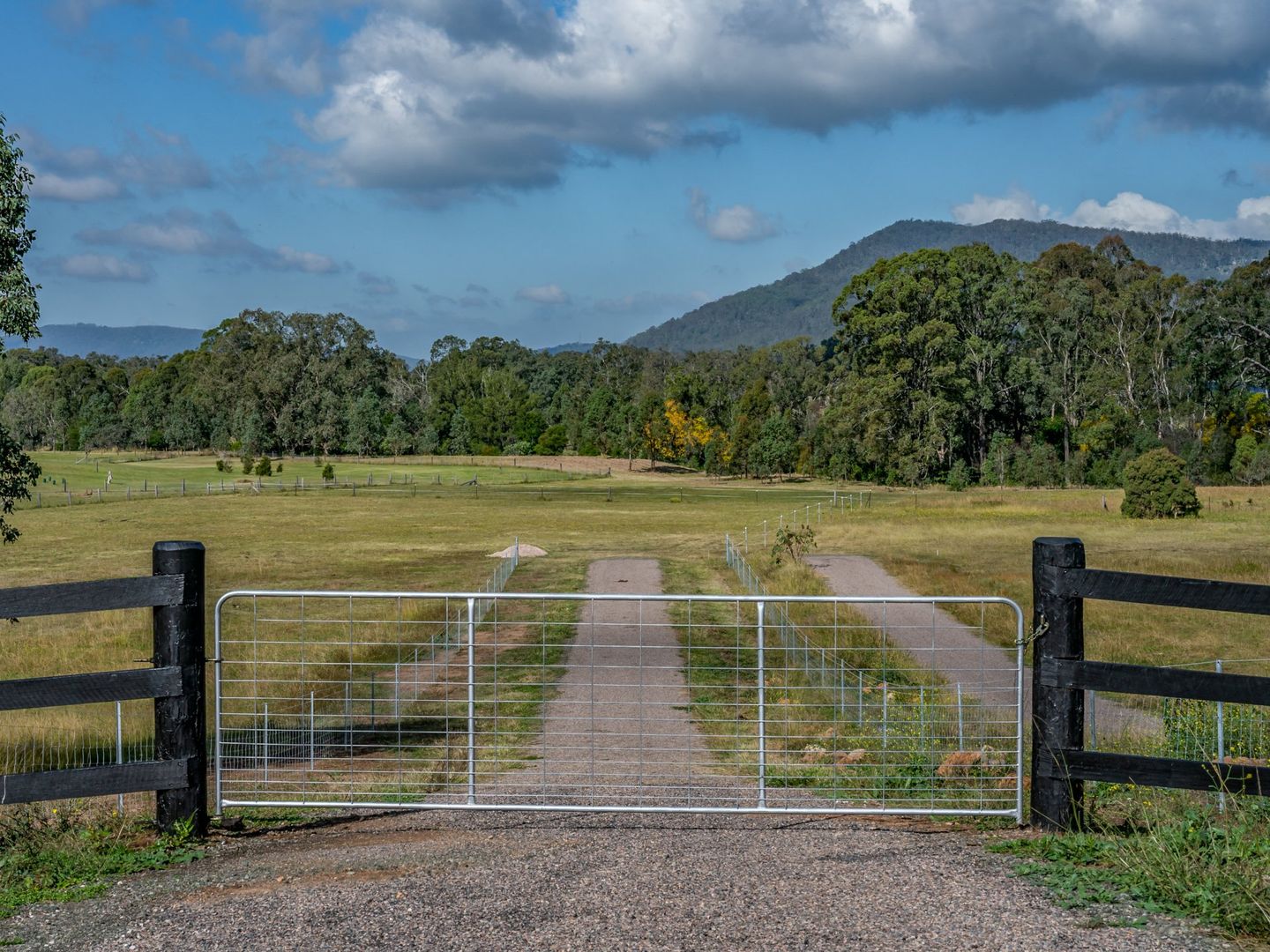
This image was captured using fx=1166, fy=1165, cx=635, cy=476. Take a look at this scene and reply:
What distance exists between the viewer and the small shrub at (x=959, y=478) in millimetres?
73875

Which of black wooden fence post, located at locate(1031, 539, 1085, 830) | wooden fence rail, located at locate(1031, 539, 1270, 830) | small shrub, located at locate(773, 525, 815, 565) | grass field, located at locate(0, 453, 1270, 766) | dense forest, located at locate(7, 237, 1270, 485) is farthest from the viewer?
dense forest, located at locate(7, 237, 1270, 485)

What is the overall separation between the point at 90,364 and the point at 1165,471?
12430 centimetres

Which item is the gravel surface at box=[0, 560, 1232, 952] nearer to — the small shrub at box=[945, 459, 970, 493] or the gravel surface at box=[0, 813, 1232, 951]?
the gravel surface at box=[0, 813, 1232, 951]

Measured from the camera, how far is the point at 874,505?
60781 mm

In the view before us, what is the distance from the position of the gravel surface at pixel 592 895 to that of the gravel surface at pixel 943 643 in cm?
116

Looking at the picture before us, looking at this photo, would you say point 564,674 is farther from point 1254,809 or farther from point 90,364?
point 90,364

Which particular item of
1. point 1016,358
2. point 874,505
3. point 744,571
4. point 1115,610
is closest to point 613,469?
point 1016,358

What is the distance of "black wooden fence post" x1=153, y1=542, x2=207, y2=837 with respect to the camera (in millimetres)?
5926

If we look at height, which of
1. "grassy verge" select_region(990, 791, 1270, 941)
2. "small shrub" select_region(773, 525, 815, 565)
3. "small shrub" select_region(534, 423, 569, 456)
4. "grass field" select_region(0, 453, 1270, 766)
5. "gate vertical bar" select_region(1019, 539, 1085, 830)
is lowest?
"grass field" select_region(0, 453, 1270, 766)

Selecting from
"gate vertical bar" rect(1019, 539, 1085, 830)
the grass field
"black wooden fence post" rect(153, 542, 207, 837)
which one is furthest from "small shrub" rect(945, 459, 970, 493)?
"black wooden fence post" rect(153, 542, 207, 837)

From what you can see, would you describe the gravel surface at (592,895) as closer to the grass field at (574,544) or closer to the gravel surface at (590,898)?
the gravel surface at (590,898)

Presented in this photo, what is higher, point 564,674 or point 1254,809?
point 1254,809

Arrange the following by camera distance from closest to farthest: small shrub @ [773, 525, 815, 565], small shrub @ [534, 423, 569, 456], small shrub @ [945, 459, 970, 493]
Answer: small shrub @ [773, 525, 815, 565]
small shrub @ [945, 459, 970, 493]
small shrub @ [534, 423, 569, 456]

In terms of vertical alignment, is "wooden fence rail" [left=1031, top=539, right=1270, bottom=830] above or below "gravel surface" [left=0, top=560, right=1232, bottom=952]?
above
